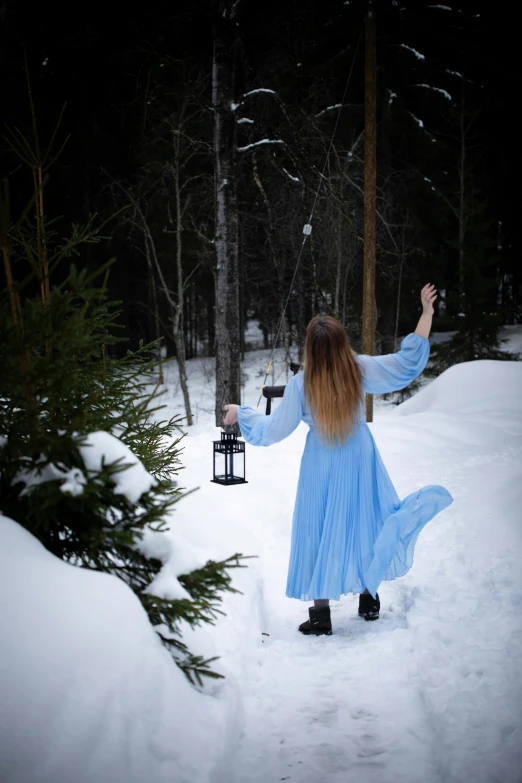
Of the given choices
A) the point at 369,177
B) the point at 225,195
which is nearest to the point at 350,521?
the point at 225,195

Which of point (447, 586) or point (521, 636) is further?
point (447, 586)

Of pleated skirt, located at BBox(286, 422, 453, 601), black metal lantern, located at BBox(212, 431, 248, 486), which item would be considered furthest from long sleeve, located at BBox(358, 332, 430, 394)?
black metal lantern, located at BBox(212, 431, 248, 486)

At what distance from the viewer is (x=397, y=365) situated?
4383 mm

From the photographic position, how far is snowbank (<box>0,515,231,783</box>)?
76.5 inches

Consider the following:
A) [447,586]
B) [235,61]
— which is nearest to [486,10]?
[235,61]

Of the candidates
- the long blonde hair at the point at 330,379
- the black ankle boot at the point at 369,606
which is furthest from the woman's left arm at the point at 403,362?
the black ankle boot at the point at 369,606

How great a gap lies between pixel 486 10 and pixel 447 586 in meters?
23.6

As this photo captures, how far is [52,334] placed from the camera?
2.48 m

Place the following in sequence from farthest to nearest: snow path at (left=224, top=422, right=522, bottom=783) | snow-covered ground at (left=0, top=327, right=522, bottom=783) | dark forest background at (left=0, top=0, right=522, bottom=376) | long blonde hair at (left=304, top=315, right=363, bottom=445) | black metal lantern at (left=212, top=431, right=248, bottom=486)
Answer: dark forest background at (left=0, top=0, right=522, bottom=376), black metal lantern at (left=212, top=431, right=248, bottom=486), long blonde hair at (left=304, top=315, right=363, bottom=445), snow path at (left=224, top=422, right=522, bottom=783), snow-covered ground at (left=0, top=327, right=522, bottom=783)

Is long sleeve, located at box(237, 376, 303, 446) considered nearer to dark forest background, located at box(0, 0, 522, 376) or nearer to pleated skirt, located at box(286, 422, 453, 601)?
pleated skirt, located at box(286, 422, 453, 601)

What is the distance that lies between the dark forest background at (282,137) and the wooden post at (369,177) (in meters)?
0.46

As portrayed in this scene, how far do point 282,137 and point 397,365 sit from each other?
10.5 metres

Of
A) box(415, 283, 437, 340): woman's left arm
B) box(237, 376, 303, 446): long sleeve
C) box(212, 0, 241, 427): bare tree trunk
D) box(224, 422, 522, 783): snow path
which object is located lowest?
box(224, 422, 522, 783): snow path

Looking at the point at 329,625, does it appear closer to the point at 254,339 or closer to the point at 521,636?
the point at 521,636
